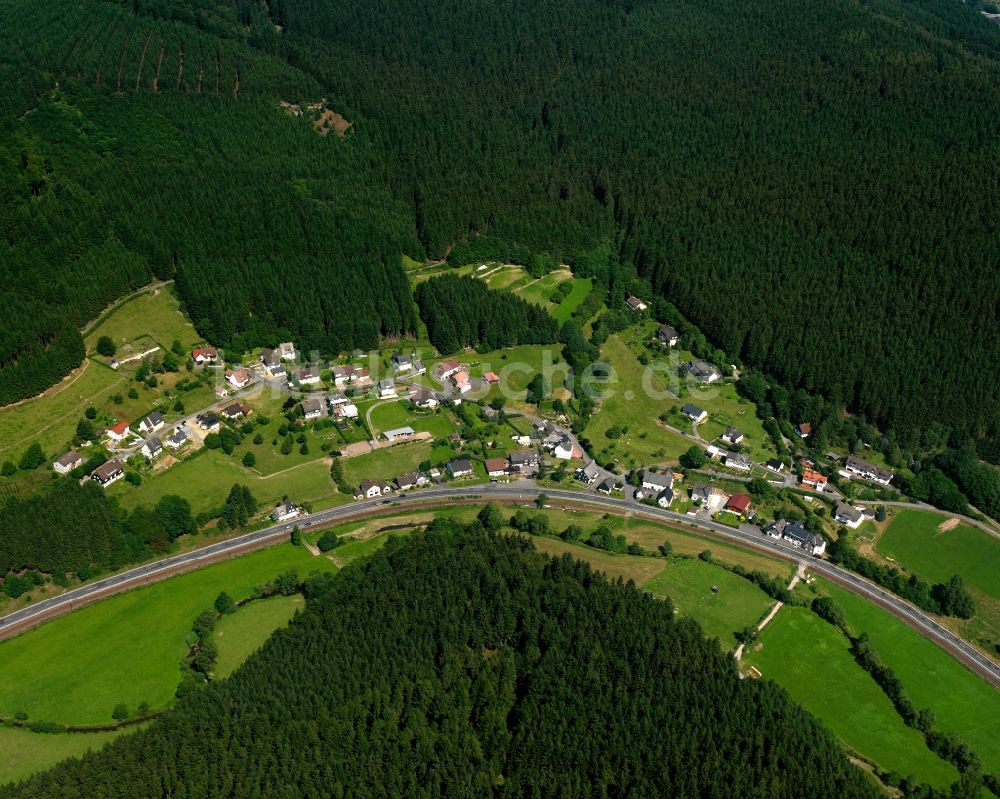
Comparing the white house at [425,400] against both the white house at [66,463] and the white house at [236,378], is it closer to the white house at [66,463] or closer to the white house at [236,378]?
the white house at [236,378]

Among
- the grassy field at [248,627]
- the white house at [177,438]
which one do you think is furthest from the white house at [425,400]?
the grassy field at [248,627]

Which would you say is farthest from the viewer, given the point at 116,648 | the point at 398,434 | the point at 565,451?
the point at 398,434

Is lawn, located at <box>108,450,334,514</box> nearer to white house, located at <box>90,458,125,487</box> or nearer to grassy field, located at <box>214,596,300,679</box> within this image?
white house, located at <box>90,458,125,487</box>

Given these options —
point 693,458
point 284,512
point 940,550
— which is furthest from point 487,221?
point 940,550

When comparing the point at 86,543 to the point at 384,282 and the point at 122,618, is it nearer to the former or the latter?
the point at 122,618

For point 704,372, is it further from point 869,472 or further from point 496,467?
point 496,467

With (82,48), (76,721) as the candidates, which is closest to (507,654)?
(76,721)

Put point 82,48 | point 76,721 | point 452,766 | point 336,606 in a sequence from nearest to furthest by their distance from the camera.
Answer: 1. point 452,766
2. point 76,721
3. point 336,606
4. point 82,48

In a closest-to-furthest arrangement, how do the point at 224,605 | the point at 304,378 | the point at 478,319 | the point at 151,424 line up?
the point at 224,605
the point at 151,424
the point at 304,378
the point at 478,319
